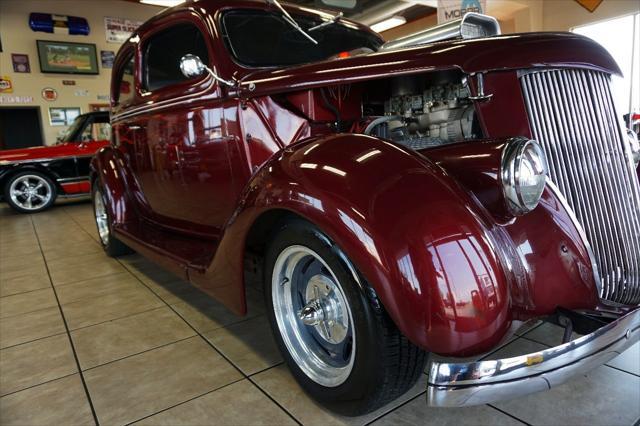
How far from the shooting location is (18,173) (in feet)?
24.4

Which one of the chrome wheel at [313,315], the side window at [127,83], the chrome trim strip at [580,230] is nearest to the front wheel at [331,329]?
the chrome wheel at [313,315]

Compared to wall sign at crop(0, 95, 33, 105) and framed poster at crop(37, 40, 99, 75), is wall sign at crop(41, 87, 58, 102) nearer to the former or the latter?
wall sign at crop(0, 95, 33, 105)

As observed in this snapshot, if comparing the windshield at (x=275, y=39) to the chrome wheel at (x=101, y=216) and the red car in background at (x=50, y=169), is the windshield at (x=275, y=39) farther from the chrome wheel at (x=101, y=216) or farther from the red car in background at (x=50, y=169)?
the red car in background at (x=50, y=169)

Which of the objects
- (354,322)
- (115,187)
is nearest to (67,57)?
(115,187)

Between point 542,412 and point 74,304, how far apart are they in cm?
277

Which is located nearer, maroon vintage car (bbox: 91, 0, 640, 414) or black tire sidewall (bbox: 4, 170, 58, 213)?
maroon vintage car (bbox: 91, 0, 640, 414)

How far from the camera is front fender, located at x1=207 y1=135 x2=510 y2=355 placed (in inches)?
45.8

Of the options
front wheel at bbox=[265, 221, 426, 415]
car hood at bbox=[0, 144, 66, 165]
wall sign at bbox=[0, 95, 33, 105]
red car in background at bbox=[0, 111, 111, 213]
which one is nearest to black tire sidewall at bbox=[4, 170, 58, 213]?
red car in background at bbox=[0, 111, 111, 213]

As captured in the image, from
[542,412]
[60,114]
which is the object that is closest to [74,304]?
[542,412]

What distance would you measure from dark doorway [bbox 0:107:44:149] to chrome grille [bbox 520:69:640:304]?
1257cm

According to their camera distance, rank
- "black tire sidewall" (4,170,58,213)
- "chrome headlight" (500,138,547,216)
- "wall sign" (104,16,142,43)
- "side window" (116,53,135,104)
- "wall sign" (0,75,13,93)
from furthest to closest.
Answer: "wall sign" (104,16,142,43) → "wall sign" (0,75,13,93) → "black tire sidewall" (4,170,58,213) → "side window" (116,53,135,104) → "chrome headlight" (500,138,547,216)

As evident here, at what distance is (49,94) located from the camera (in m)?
11.1

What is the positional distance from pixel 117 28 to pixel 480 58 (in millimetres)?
Result: 12563

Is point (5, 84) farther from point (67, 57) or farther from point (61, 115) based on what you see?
point (67, 57)
